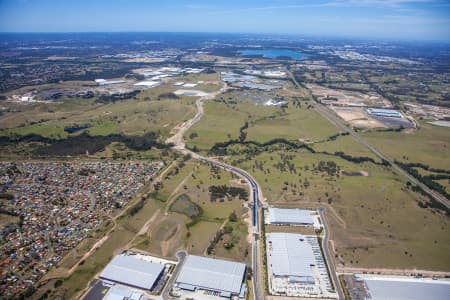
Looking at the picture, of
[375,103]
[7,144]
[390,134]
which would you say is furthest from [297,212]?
[375,103]

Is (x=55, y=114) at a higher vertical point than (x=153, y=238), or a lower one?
higher

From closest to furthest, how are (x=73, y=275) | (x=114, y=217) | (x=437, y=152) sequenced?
1. (x=73, y=275)
2. (x=114, y=217)
3. (x=437, y=152)

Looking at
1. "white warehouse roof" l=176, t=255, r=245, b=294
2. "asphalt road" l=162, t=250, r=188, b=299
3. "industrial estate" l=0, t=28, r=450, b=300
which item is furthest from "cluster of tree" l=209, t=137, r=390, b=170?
"white warehouse roof" l=176, t=255, r=245, b=294

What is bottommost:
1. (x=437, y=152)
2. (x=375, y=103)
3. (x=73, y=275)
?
(x=73, y=275)

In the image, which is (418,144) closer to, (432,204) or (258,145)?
(432,204)

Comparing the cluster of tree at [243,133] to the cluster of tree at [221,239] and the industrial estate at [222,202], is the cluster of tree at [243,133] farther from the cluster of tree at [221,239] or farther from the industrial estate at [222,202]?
the cluster of tree at [221,239]

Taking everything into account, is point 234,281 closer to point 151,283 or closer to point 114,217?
point 151,283

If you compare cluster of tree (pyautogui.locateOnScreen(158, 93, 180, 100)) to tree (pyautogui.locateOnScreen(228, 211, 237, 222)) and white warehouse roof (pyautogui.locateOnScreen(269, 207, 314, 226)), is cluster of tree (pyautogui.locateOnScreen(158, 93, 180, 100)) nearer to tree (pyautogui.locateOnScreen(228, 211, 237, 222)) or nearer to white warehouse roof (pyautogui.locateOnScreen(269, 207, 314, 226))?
tree (pyautogui.locateOnScreen(228, 211, 237, 222))
